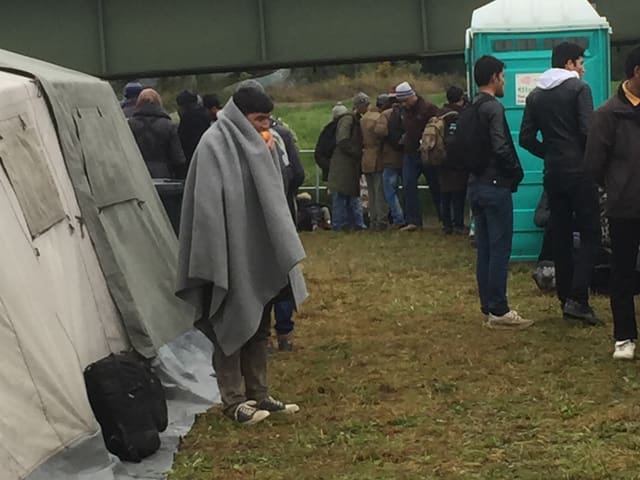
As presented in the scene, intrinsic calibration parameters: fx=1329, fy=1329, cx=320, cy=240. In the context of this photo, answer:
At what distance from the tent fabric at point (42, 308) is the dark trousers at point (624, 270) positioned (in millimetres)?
3054

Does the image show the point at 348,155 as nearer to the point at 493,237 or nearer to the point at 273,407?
the point at 493,237

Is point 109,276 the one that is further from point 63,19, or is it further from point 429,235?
point 63,19

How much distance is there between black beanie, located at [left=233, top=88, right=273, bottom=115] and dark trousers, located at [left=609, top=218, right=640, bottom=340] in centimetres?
241

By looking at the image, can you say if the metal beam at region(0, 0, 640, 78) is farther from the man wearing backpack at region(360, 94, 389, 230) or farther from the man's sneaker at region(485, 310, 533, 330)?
the man's sneaker at region(485, 310, 533, 330)

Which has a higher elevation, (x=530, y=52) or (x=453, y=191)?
(x=530, y=52)

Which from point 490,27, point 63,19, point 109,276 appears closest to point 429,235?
point 490,27

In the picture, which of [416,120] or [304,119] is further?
[304,119]

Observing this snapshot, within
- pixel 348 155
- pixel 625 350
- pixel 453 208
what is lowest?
pixel 453 208

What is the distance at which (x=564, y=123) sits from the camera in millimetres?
9391

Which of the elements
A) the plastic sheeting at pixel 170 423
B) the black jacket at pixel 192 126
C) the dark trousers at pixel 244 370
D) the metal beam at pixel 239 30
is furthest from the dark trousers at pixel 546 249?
the metal beam at pixel 239 30

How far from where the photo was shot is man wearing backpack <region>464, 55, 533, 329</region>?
920 cm

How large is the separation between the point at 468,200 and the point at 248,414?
3.30 meters

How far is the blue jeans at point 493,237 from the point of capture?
366 inches

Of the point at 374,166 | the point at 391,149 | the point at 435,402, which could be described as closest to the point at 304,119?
the point at 374,166
